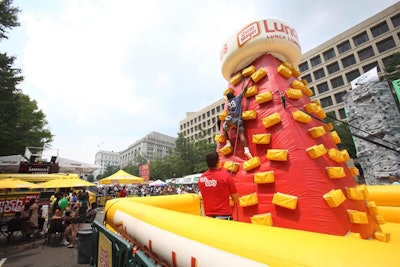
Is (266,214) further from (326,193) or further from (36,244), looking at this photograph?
(36,244)

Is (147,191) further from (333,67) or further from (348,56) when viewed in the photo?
(348,56)

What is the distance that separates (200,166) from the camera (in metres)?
35.7

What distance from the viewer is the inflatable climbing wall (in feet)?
7.80

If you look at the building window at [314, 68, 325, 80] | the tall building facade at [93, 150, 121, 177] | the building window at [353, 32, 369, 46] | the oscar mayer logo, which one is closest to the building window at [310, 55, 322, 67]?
the building window at [314, 68, 325, 80]

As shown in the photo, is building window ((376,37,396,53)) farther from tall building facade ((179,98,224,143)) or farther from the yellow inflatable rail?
the yellow inflatable rail

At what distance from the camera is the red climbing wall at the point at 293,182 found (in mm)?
2344

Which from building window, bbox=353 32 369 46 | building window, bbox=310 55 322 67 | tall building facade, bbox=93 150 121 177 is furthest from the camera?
tall building facade, bbox=93 150 121 177

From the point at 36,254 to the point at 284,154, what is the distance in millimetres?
8569

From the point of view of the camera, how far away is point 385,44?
30938 millimetres

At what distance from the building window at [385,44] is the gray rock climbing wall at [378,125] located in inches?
801

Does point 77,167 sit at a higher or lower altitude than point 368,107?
lower

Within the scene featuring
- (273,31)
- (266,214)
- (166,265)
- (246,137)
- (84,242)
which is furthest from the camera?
(84,242)

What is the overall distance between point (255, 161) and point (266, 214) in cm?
71

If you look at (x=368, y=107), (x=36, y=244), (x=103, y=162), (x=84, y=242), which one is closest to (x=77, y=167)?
(x=36, y=244)
